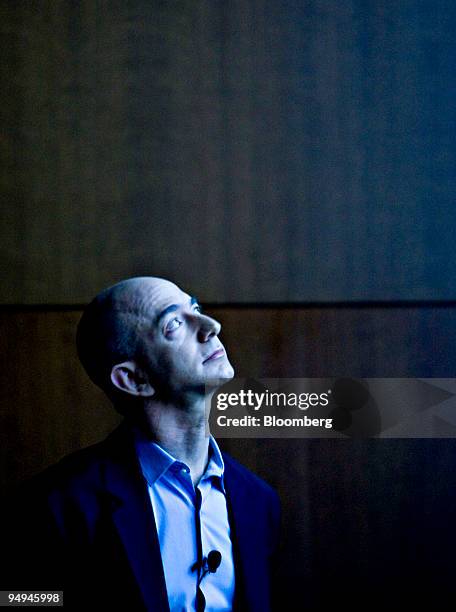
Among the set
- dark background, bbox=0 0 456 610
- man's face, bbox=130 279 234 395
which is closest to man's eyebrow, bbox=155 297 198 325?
man's face, bbox=130 279 234 395

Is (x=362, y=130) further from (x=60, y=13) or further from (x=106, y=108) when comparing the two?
(x=60, y=13)

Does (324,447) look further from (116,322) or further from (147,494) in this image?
(116,322)

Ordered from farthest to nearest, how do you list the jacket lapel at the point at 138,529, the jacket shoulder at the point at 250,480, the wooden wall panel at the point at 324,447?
1. the wooden wall panel at the point at 324,447
2. the jacket shoulder at the point at 250,480
3. the jacket lapel at the point at 138,529

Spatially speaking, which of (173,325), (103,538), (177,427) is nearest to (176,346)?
(173,325)

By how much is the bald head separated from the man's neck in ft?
0.40

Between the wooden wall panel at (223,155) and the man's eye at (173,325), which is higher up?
the wooden wall panel at (223,155)

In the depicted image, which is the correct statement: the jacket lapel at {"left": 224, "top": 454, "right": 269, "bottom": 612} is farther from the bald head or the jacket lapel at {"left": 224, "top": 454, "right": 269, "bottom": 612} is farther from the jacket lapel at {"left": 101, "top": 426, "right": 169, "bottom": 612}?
the bald head

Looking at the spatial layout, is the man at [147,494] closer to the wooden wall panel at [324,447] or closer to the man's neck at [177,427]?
the man's neck at [177,427]

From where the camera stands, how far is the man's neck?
132 centimetres

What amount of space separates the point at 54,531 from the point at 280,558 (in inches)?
29.5

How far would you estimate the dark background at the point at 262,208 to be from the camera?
170 centimetres

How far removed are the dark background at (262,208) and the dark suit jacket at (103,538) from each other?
36 cm

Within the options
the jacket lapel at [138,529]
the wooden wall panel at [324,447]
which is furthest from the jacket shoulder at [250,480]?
the jacket lapel at [138,529]

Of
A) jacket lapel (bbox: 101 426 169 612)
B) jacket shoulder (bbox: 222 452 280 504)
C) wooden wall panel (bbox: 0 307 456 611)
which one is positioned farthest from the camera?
wooden wall panel (bbox: 0 307 456 611)
